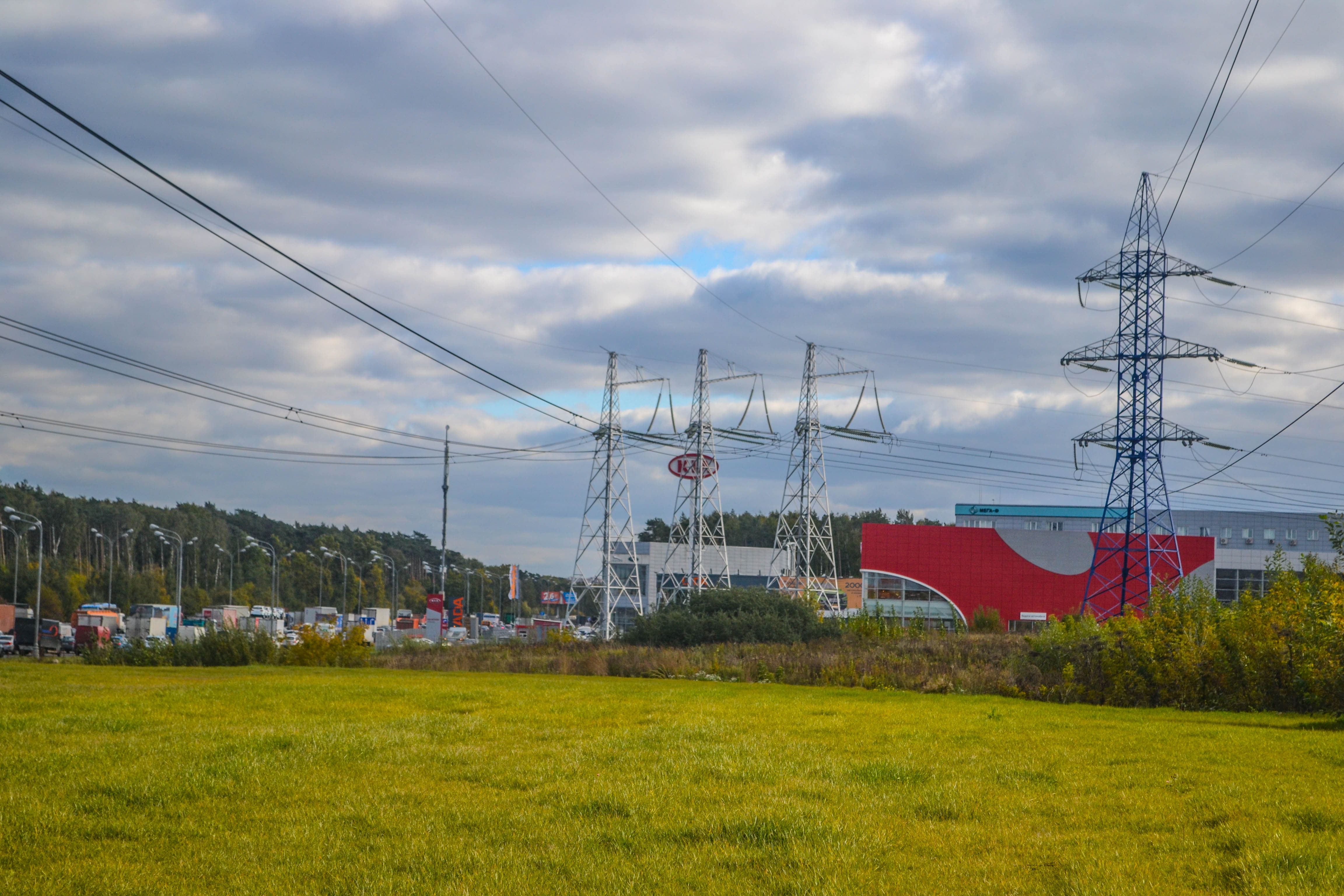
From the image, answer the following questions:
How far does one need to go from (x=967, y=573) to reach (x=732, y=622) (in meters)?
36.6

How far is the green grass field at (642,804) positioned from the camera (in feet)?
20.7

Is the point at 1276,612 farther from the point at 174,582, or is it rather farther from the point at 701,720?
the point at 174,582

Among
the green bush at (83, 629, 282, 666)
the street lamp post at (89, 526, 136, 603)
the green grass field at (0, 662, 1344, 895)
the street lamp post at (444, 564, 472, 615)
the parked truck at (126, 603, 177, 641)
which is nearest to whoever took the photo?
the green grass field at (0, 662, 1344, 895)

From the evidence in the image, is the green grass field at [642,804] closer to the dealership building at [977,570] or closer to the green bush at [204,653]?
the green bush at [204,653]

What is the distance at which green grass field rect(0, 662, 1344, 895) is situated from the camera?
6.32 meters

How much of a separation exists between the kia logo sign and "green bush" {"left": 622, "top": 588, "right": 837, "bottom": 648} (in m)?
16.3

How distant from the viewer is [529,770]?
938 cm

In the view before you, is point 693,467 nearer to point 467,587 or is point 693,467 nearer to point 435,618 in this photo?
point 435,618

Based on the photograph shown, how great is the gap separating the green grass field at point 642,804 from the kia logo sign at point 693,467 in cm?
4202

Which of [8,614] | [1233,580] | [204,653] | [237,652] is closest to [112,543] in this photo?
[8,614]

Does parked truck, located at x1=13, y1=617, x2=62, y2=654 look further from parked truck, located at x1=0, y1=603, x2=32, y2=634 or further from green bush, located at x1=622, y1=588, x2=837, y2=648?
green bush, located at x1=622, y1=588, x2=837, y2=648

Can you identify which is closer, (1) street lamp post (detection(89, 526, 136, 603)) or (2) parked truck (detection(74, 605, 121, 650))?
(2) parked truck (detection(74, 605, 121, 650))

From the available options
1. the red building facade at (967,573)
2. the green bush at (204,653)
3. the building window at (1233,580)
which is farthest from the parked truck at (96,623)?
the building window at (1233,580)

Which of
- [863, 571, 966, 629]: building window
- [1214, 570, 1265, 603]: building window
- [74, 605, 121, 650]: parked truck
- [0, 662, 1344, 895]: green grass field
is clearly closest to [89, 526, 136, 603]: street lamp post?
[74, 605, 121, 650]: parked truck
